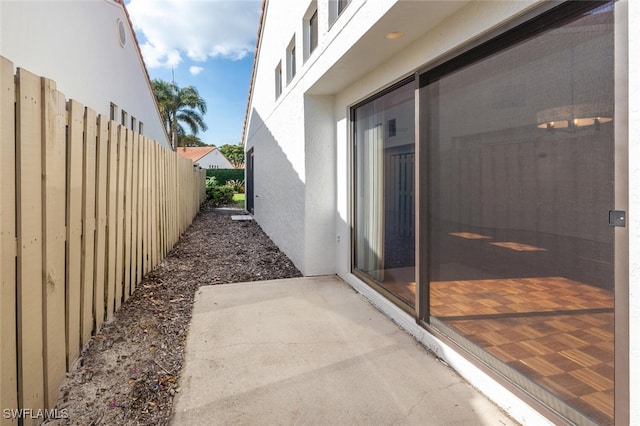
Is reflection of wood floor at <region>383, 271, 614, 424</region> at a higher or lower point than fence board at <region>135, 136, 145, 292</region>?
lower

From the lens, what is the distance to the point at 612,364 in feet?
5.75

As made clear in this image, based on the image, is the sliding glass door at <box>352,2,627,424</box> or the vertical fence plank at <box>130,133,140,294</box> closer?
the sliding glass door at <box>352,2,627,424</box>

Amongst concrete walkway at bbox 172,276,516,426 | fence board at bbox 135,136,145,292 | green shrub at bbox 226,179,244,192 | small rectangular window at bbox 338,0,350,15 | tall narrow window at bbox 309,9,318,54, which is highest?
tall narrow window at bbox 309,9,318,54

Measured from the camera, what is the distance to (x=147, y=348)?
317 cm

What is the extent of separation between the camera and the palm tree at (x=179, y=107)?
3228 centimetres

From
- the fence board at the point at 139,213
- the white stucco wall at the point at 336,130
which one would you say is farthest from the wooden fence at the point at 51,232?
the white stucco wall at the point at 336,130

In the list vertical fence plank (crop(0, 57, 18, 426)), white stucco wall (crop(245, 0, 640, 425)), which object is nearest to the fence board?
white stucco wall (crop(245, 0, 640, 425))

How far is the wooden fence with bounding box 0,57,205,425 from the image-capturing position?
1832mm

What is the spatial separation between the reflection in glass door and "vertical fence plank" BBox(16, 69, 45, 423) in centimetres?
292

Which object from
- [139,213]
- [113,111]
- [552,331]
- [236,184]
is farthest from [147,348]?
[236,184]

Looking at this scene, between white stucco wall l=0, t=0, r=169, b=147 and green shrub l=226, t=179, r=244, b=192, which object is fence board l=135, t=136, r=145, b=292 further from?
green shrub l=226, t=179, r=244, b=192

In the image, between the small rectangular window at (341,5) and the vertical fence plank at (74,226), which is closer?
the vertical fence plank at (74,226)

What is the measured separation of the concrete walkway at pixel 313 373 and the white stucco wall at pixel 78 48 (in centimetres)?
639
